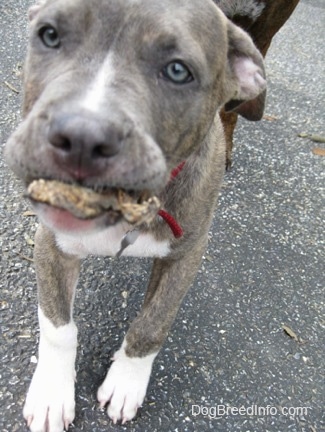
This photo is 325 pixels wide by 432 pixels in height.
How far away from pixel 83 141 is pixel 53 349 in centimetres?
115

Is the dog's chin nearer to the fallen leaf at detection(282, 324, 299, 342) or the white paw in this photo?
the white paw

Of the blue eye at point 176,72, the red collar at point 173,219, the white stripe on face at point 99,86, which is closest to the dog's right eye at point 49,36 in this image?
Result: the white stripe on face at point 99,86

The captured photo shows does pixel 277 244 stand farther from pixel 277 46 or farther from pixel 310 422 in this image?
pixel 277 46

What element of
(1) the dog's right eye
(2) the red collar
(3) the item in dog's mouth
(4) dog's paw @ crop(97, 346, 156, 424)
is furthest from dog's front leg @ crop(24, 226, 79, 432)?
(1) the dog's right eye

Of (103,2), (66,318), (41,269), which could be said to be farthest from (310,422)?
(103,2)

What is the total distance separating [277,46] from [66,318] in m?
5.04

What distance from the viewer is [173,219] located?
7.81ft

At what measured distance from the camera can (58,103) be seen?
66.6 inches

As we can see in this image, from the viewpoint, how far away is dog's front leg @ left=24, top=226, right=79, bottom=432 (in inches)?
94.7

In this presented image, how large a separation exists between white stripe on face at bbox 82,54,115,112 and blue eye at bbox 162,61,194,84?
8.4 inches

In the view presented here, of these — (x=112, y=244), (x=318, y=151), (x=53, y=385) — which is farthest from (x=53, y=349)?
(x=318, y=151)

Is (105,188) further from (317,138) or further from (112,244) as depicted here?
(317,138)

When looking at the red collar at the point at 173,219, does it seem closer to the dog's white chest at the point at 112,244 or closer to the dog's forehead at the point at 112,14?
the dog's white chest at the point at 112,244

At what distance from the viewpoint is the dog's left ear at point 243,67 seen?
8.16ft
